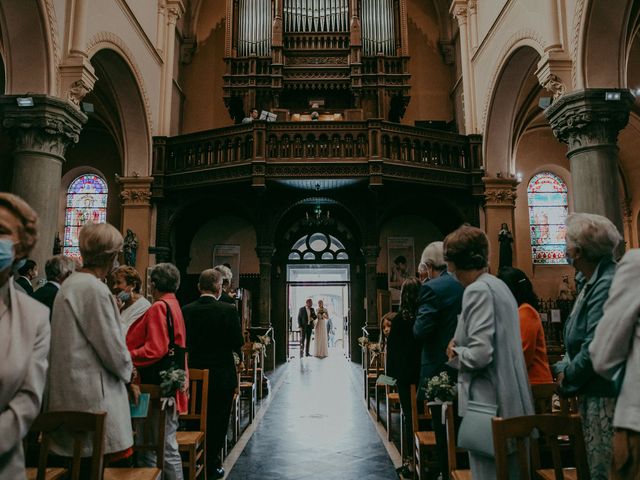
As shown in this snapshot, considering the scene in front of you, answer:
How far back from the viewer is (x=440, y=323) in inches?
127

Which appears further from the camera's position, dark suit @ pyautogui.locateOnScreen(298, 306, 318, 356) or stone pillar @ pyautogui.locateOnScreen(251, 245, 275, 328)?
dark suit @ pyautogui.locateOnScreen(298, 306, 318, 356)

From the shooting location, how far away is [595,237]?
2395mm

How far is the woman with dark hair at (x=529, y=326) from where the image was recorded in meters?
3.23

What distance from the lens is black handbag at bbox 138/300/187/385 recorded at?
138 inches

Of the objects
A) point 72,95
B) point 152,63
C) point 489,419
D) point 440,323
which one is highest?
point 152,63

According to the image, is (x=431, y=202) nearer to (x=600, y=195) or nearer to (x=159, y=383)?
(x=600, y=195)

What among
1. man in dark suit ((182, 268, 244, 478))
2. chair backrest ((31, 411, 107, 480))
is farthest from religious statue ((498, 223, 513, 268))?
chair backrest ((31, 411, 107, 480))

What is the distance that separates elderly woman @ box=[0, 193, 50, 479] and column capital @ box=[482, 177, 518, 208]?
10721mm

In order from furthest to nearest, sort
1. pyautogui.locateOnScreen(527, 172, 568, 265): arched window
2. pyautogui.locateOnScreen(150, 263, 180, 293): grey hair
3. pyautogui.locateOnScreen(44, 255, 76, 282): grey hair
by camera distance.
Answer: pyautogui.locateOnScreen(527, 172, 568, 265): arched window → pyautogui.locateOnScreen(44, 255, 76, 282): grey hair → pyautogui.locateOnScreen(150, 263, 180, 293): grey hair

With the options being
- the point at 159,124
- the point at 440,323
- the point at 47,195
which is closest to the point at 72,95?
the point at 47,195

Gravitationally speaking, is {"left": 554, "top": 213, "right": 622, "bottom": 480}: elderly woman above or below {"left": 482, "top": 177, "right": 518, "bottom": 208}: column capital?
below

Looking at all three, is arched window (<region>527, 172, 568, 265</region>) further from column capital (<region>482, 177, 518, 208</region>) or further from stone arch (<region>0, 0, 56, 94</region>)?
stone arch (<region>0, 0, 56, 94</region>)

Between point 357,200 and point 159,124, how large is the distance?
5055 millimetres

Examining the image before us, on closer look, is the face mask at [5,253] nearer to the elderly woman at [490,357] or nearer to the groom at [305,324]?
the elderly woman at [490,357]
